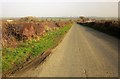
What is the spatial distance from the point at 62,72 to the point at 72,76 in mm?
949

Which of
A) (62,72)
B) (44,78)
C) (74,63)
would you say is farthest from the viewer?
(74,63)

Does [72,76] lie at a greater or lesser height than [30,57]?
greater

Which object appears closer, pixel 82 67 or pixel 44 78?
pixel 44 78

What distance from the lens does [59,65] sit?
1381 centimetres

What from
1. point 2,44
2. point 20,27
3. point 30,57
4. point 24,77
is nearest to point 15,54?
point 30,57

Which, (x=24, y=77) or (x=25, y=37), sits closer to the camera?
(x=24, y=77)

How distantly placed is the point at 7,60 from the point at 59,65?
6.17 metres

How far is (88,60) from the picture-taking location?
15.3 m

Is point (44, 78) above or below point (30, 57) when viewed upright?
above

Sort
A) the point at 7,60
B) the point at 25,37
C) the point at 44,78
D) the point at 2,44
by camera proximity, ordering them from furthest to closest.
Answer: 1. the point at 25,37
2. the point at 2,44
3. the point at 7,60
4. the point at 44,78

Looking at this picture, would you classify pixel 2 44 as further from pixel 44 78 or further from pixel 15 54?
pixel 44 78

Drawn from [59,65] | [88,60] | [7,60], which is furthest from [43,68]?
[7,60]

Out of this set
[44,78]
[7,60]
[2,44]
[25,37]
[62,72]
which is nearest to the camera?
[44,78]

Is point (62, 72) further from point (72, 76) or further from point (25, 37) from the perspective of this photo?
point (25, 37)
